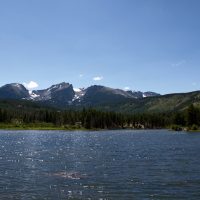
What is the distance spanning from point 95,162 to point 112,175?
18.4 m

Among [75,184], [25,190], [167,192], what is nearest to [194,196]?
[167,192]

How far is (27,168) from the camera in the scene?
71.1m

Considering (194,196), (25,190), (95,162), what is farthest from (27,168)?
(194,196)

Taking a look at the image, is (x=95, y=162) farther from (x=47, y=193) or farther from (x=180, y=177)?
(x=47, y=193)

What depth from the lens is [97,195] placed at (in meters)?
→ 47.0

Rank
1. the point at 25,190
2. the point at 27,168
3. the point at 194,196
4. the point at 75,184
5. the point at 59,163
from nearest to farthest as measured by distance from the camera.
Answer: the point at 194,196 → the point at 25,190 → the point at 75,184 → the point at 27,168 → the point at 59,163

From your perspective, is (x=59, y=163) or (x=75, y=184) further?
(x=59, y=163)

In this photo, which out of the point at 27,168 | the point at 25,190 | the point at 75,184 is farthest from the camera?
the point at 27,168

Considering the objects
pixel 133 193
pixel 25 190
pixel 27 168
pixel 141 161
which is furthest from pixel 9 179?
pixel 141 161

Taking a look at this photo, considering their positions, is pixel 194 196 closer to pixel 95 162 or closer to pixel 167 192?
pixel 167 192

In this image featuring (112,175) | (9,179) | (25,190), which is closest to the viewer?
(25,190)

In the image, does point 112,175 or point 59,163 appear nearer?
point 112,175

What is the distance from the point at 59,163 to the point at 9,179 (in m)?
20.9

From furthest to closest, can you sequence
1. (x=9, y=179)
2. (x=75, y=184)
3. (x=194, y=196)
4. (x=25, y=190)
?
(x=9, y=179), (x=75, y=184), (x=25, y=190), (x=194, y=196)
